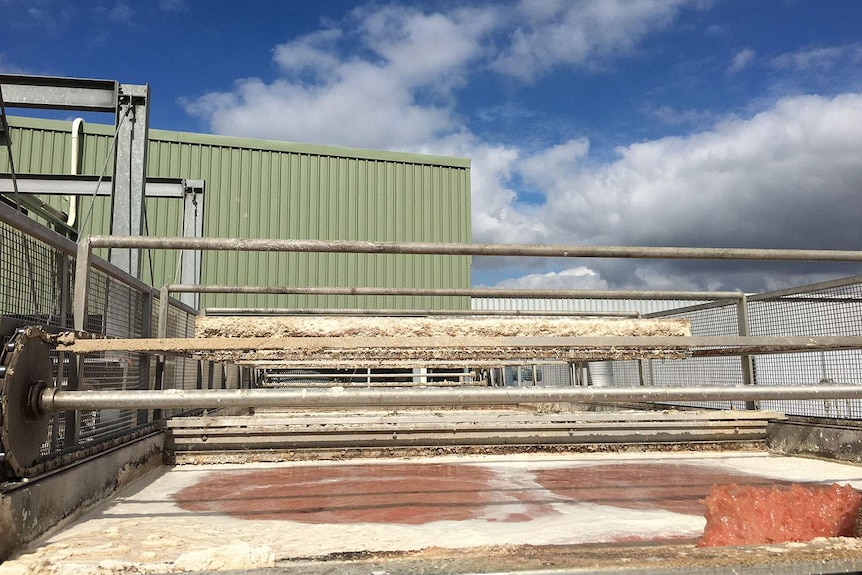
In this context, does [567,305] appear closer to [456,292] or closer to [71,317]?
[456,292]

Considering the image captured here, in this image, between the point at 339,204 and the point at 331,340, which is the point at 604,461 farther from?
the point at 339,204

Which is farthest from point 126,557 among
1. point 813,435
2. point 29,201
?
point 29,201

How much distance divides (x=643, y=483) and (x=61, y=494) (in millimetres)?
2669

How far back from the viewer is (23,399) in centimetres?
197

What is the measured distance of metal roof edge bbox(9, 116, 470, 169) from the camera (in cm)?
1452

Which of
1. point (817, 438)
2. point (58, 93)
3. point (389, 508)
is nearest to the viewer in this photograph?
point (389, 508)

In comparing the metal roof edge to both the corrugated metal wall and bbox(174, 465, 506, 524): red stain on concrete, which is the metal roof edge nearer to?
the corrugated metal wall

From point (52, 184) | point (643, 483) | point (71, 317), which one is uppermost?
point (52, 184)

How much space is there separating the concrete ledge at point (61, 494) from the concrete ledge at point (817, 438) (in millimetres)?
4254

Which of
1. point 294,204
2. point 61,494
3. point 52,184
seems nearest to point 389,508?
point 61,494

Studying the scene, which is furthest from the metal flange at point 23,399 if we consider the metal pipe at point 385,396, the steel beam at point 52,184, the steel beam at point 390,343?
the steel beam at point 52,184

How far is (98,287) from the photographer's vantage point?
128 inches

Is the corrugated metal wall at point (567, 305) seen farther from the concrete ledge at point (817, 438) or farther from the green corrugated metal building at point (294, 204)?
the concrete ledge at point (817, 438)

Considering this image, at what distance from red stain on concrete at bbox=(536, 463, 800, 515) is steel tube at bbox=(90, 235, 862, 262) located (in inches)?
46.8
